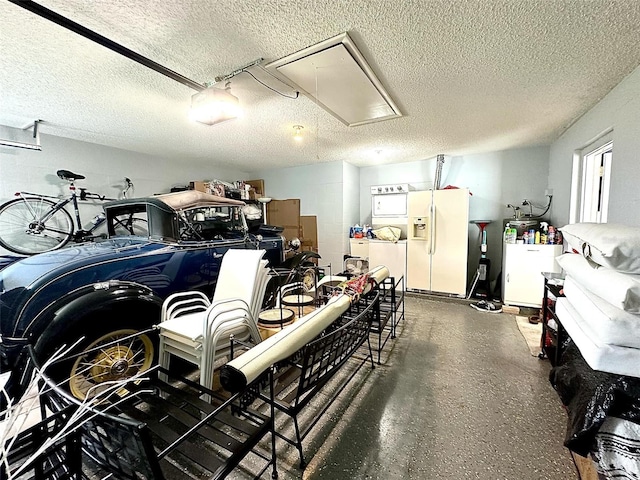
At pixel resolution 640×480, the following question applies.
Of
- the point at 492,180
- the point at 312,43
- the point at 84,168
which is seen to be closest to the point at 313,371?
the point at 312,43

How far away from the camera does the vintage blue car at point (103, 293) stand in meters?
1.71

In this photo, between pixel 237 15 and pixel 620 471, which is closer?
pixel 620 471

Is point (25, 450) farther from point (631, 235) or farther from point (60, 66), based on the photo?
point (631, 235)

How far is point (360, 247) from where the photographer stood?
16.8 feet

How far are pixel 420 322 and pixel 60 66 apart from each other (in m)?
4.20

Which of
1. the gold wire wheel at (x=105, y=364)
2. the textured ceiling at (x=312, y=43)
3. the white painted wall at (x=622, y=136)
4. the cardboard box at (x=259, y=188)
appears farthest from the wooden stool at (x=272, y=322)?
the cardboard box at (x=259, y=188)

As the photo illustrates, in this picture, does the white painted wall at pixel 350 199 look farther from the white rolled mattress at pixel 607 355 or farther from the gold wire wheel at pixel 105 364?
the white rolled mattress at pixel 607 355

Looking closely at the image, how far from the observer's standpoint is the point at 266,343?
4.26 ft

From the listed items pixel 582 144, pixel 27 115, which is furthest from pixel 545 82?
pixel 27 115

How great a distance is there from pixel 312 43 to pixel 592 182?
3.38 metres

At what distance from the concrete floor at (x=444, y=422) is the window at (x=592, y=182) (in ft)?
5.45

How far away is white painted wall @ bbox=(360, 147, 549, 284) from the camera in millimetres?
4217

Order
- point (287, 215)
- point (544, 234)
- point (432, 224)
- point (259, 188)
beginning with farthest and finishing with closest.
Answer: point (259, 188)
point (287, 215)
point (432, 224)
point (544, 234)

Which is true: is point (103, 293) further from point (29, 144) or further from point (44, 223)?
point (29, 144)
